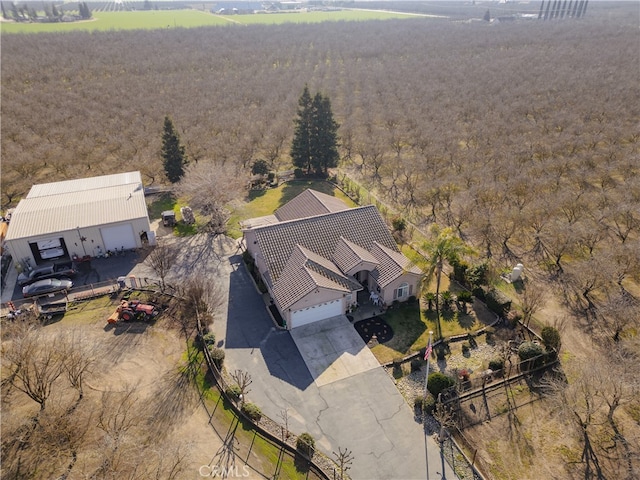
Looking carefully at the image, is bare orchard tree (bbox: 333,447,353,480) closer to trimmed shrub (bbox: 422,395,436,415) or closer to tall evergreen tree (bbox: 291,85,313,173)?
trimmed shrub (bbox: 422,395,436,415)

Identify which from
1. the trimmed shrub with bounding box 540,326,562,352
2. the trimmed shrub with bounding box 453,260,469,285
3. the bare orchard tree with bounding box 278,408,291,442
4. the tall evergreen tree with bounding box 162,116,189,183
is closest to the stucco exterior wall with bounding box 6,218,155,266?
the tall evergreen tree with bounding box 162,116,189,183

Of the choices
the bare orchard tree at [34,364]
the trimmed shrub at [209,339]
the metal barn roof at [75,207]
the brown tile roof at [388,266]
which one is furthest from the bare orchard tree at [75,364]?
the brown tile roof at [388,266]

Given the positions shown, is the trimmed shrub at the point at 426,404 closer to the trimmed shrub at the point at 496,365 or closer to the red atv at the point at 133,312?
the trimmed shrub at the point at 496,365

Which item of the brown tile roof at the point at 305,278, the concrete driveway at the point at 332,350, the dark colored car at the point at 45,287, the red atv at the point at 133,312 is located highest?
the brown tile roof at the point at 305,278

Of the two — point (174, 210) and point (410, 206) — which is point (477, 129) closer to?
point (410, 206)

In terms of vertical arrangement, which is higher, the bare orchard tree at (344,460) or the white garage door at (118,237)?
the white garage door at (118,237)

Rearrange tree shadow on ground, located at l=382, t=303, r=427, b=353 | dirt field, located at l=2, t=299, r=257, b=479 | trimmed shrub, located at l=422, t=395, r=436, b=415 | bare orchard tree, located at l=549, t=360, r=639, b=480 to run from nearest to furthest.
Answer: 1. dirt field, located at l=2, t=299, r=257, b=479
2. bare orchard tree, located at l=549, t=360, r=639, b=480
3. trimmed shrub, located at l=422, t=395, r=436, b=415
4. tree shadow on ground, located at l=382, t=303, r=427, b=353

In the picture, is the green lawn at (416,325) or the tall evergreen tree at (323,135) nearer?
the green lawn at (416,325)

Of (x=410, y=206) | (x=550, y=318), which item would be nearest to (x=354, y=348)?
(x=550, y=318)

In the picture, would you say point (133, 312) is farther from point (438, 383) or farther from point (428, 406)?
point (438, 383)
